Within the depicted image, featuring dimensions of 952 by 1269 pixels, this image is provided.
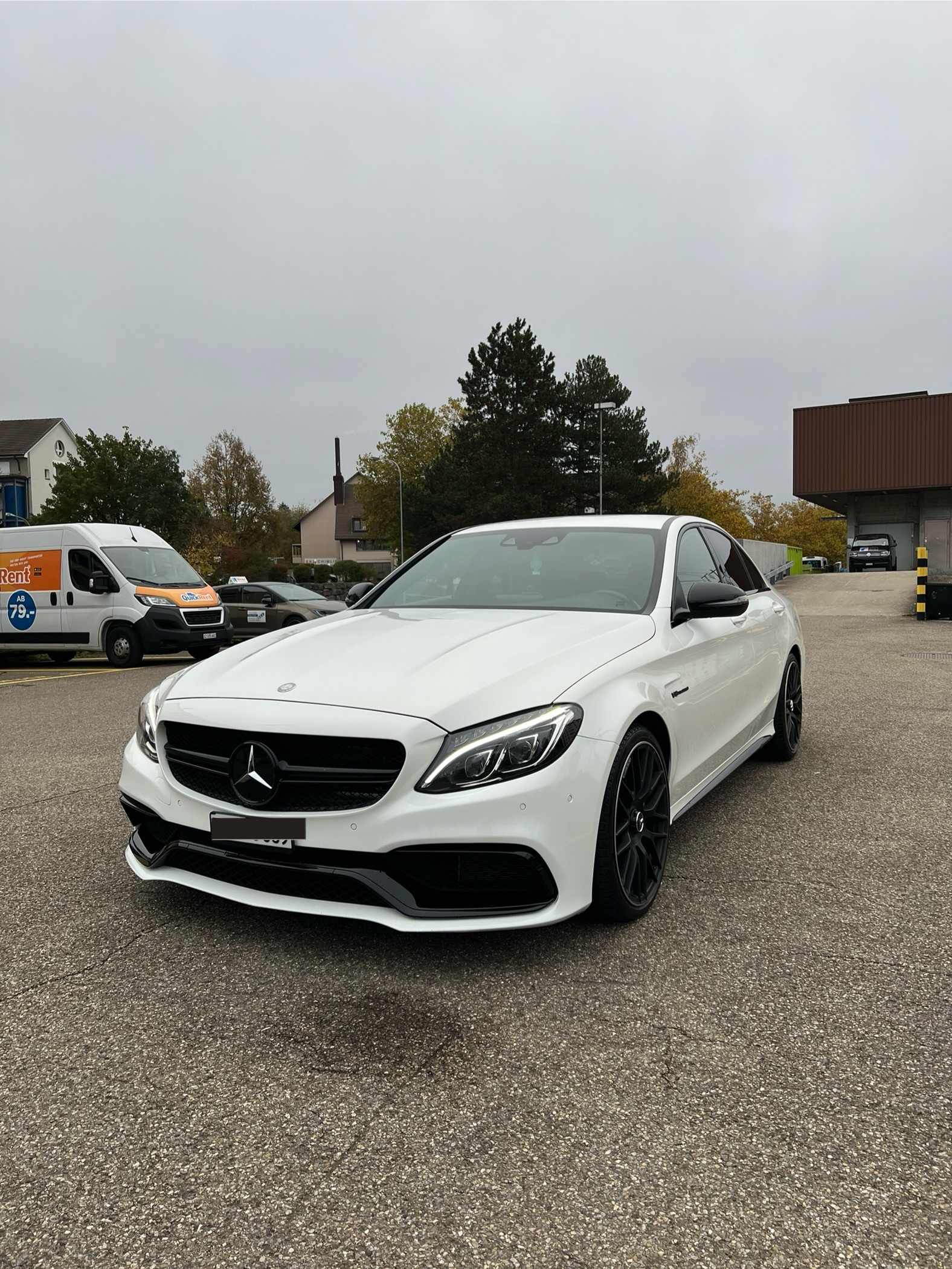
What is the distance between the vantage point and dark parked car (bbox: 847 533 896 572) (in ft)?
141

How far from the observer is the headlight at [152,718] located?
3408 mm

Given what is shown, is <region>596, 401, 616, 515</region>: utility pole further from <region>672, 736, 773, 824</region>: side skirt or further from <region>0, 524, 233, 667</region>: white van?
<region>672, 736, 773, 824</region>: side skirt

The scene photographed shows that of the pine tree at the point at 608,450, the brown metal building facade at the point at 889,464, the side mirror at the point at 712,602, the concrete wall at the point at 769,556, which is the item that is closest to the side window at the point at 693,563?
the side mirror at the point at 712,602

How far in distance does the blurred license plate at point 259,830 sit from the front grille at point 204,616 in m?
12.4

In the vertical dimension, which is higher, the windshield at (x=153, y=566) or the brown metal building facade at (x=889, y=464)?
the brown metal building facade at (x=889, y=464)

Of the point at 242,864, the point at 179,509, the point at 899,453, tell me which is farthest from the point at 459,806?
the point at 899,453

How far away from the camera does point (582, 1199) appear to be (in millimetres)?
1925

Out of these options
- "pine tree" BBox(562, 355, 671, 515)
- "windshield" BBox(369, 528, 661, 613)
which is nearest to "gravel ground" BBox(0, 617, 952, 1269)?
"windshield" BBox(369, 528, 661, 613)

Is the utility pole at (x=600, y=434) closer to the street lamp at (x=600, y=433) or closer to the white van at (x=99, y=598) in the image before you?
the street lamp at (x=600, y=433)

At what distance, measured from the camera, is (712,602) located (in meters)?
3.98

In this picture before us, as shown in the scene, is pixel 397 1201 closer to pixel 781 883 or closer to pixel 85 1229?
pixel 85 1229

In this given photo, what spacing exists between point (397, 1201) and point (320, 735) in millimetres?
1319

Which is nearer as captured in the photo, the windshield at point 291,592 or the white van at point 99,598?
the white van at point 99,598

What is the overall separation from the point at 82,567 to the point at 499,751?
13.8m
